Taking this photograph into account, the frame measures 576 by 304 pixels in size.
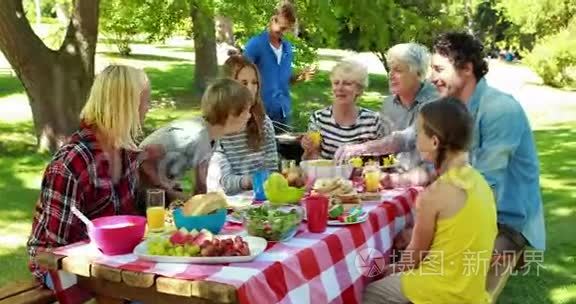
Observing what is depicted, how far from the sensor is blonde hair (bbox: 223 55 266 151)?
13.1 ft

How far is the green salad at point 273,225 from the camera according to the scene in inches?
101

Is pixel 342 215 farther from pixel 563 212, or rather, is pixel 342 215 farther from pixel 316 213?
pixel 563 212

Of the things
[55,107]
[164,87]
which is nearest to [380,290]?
[55,107]

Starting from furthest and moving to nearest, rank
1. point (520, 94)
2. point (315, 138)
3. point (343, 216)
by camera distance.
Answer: point (520, 94) → point (315, 138) → point (343, 216)

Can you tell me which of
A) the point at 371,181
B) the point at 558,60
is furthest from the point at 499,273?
the point at 558,60

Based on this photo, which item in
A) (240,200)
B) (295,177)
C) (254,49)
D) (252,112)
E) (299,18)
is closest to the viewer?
(240,200)

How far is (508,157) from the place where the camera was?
3.35m

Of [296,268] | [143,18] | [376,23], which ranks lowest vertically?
[296,268]

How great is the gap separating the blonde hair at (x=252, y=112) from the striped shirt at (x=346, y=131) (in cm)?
48

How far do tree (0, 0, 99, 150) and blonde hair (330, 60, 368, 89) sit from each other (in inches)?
194

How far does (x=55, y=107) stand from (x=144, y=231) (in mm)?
6385

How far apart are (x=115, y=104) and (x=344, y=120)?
1.90 m

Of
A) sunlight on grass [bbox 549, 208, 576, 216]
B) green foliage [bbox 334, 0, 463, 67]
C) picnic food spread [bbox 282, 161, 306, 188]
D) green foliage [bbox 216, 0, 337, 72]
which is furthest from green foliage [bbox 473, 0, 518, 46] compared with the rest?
picnic food spread [bbox 282, 161, 306, 188]

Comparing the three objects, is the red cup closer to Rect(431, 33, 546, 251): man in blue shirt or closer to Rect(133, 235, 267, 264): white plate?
Rect(133, 235, 267, 264): white plate
